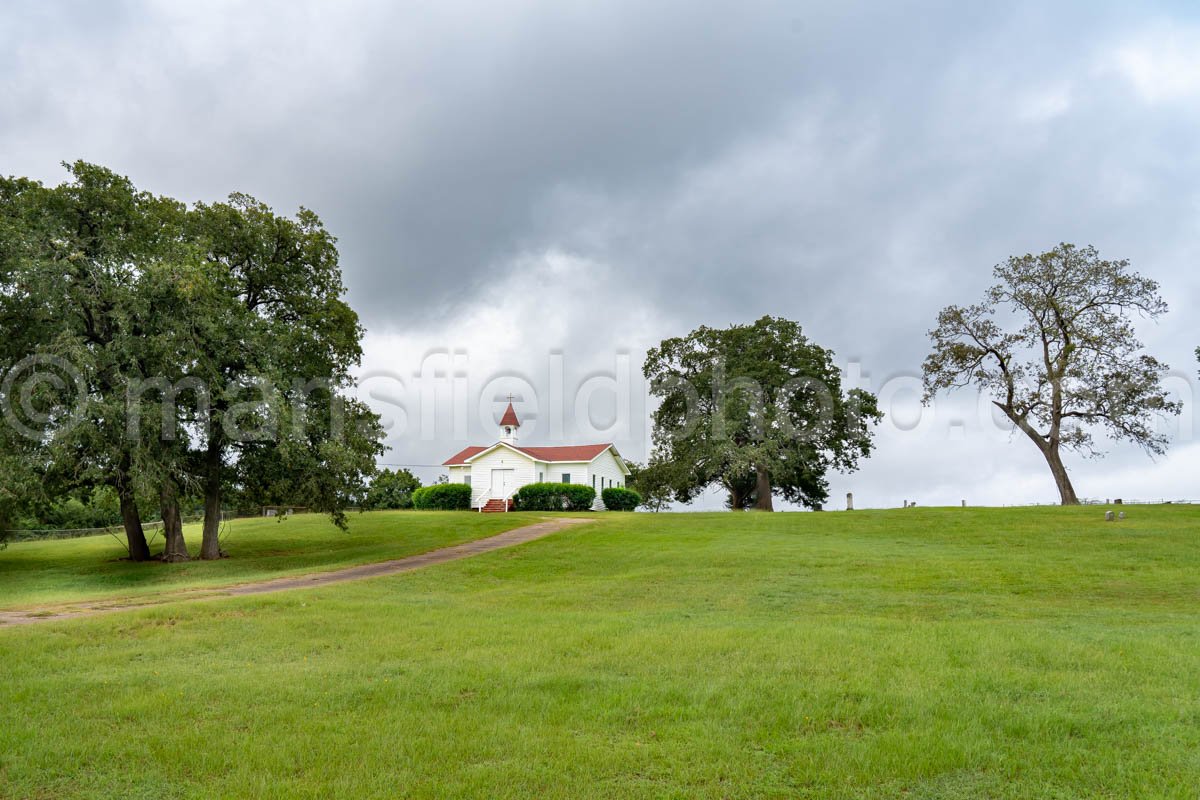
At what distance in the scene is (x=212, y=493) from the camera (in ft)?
92.0

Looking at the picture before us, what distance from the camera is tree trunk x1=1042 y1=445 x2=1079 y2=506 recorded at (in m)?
37.7

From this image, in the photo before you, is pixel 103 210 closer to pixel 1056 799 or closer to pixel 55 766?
pixel 55 766

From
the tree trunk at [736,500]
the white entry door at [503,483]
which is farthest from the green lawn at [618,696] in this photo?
the white entry door at [503,483]

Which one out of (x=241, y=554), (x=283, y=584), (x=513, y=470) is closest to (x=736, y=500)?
(x=513, y=470)

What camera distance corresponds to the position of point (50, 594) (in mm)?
21266

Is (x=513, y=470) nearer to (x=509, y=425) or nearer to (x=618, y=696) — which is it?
(x=509, y=425)

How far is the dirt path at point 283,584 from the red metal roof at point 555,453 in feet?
63.9

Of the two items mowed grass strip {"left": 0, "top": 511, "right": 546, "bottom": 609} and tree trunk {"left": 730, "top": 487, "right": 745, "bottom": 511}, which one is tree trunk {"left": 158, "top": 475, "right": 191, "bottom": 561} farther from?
tree trunk {"left": 730, "top": 487, "right": 745, "bottom": 511}

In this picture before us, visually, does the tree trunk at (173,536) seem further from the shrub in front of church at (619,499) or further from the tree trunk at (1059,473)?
the tree trunk at (1059,473)

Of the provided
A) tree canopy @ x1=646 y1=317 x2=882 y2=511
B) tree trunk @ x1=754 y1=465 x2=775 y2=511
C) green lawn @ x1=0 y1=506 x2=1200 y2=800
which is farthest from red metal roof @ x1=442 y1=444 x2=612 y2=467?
green lawn @ x1=0 y1=506 x2=1200 y2=800

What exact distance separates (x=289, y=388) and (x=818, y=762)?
941 inches

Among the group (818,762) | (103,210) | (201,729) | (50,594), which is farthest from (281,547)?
(818,762)

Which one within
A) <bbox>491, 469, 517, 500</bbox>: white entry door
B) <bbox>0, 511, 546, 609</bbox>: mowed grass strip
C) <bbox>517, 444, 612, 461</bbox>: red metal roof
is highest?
<bbox>517, 444, 612, 461</bbox>: red metal roof

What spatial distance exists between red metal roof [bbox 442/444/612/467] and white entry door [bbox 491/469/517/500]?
1.61m
